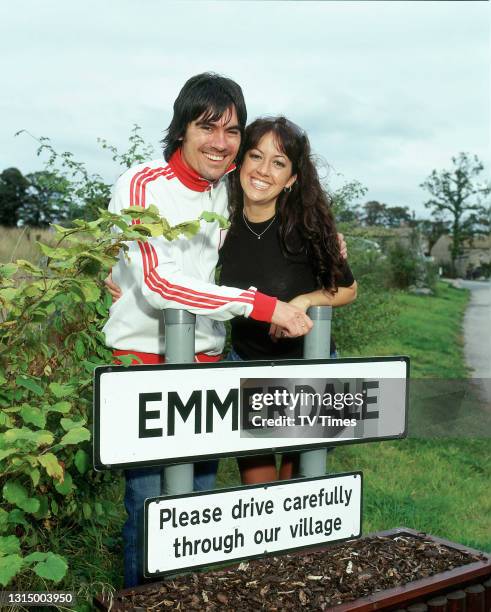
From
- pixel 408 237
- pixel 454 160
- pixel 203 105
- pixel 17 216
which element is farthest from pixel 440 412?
pixel 454 160

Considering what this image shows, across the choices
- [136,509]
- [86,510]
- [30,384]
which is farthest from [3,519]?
[86,510]

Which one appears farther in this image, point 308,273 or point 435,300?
point 435,300

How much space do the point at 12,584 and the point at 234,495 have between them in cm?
137

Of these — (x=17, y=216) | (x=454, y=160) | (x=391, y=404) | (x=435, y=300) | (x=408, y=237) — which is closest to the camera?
(x=391, y=404)

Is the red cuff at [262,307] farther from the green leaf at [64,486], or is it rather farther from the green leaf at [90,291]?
the green leaf at [64,486]

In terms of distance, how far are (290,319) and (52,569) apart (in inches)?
40.8

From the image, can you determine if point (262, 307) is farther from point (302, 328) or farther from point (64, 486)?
point (64, 486)

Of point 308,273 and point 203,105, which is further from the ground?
point 203,105

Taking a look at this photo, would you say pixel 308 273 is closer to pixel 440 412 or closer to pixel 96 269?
pixel 96 269

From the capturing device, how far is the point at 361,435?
2.73 m

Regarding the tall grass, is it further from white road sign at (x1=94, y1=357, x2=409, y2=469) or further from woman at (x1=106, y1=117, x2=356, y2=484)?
white road sign at (x1=94, y1=357, x2=409, y2=469)

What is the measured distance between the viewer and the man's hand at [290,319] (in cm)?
255

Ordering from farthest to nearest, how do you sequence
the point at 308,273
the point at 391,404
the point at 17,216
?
the point at 17,216 < the point at 308,273 < the point at 391,404

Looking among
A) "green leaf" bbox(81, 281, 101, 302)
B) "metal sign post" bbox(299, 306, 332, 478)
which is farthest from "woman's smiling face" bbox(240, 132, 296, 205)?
"green leaf" bbox(81, 281, 101, 302)
